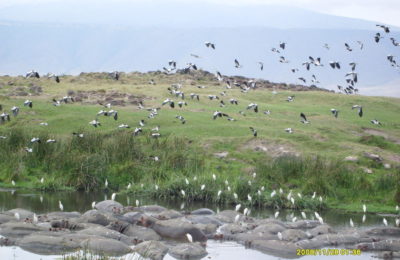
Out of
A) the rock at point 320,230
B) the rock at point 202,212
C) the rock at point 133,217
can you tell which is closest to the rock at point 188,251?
the rock at point 133,217

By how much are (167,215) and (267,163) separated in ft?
27.1

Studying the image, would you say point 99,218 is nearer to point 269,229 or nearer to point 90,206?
point 269,229

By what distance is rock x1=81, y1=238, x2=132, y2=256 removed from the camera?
58.2 ft

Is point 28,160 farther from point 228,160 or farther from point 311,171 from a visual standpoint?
point 311,171

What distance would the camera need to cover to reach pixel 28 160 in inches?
1166

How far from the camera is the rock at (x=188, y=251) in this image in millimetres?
18234

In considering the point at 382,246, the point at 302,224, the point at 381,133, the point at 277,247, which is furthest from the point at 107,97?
the point at 382,246

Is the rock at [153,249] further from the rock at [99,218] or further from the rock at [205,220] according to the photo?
the rock at [205,220]

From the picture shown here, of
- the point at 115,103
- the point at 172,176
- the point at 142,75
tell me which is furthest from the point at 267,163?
the point at 142,75

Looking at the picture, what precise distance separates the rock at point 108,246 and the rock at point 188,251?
1.05 meters

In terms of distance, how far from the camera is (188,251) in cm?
1828

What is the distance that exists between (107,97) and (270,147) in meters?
16.3

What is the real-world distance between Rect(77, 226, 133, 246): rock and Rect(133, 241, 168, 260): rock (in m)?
0.84
